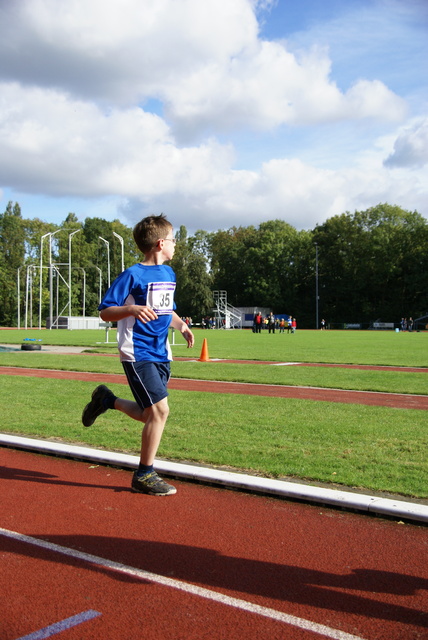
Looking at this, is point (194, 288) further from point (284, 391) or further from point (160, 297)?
point (160, 297)

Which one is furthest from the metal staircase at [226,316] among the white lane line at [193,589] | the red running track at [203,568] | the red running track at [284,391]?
the white lane line at [193,589]

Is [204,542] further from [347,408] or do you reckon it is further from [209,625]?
[347,408]

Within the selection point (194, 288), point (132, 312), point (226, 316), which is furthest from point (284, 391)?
point (194, 288)

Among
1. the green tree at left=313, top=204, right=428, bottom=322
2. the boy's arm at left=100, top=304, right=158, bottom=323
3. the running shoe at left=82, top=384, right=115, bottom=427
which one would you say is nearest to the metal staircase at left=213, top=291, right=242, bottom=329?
the green tree at left=313, top=204, right=428, bottom=322

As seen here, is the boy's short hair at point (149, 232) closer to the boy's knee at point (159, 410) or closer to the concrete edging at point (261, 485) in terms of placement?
the boy's knee at point (159, 410)

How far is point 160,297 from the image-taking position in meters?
4.85

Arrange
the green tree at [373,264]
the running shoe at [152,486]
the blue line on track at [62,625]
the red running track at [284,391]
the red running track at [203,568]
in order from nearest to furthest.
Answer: the blue line on track at [62,625], the red running track at [203,568], the running shoe at [152,486], the red running track at [284,391], the green tree at [373,264]

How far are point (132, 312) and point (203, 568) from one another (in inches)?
74.1

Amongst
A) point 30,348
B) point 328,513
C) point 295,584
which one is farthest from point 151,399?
point 30,348

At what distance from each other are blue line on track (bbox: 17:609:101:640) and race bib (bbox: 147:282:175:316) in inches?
93.6

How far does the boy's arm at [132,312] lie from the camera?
453cm

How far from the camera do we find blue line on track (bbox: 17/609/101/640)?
2.76m

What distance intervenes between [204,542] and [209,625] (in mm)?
1059

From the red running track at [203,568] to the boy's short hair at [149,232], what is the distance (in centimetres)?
203
